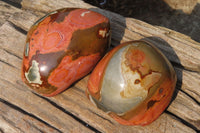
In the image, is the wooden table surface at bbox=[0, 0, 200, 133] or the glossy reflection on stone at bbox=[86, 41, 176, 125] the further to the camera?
the wooden table surface at bbox=[0, 0, 200, 133]

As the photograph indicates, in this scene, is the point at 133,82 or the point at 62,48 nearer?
the point at 133,82

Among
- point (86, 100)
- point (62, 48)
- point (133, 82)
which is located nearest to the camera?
point (133, 82)

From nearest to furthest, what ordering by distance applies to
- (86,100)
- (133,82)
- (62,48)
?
1. (133,82)
2. (62,48)
3. (86,100)

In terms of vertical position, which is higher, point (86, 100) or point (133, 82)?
point (133, 82)

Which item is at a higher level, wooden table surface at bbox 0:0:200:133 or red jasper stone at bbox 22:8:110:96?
red jasper stone at bbox 22:8:110:96
